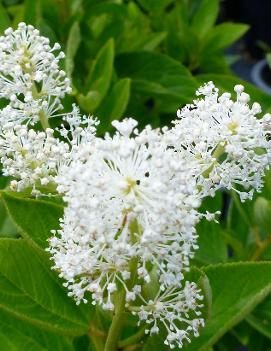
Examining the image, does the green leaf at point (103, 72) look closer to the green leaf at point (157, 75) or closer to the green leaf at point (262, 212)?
the green leaf at point (157, 75)

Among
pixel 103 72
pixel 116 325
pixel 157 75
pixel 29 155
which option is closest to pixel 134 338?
pixel 116 325

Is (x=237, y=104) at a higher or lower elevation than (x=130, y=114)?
lower

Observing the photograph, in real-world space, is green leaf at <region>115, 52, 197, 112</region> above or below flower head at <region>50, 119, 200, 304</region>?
above

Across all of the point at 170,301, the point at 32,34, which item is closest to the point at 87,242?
the point at 170,301

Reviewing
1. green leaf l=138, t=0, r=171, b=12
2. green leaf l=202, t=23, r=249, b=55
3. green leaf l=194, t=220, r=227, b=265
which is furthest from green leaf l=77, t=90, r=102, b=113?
green leaf l=202, t=23, r=249, b=55

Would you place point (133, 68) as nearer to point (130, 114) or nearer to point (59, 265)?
point (130, 114)

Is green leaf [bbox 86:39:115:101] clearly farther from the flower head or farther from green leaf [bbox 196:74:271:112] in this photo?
the flower head
